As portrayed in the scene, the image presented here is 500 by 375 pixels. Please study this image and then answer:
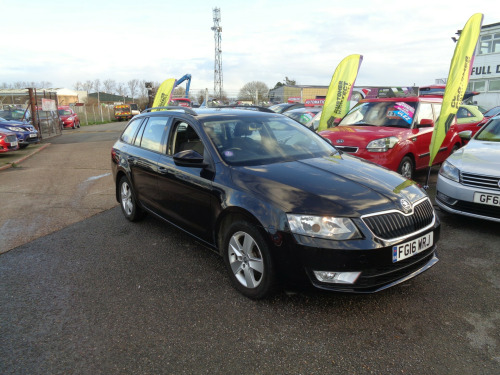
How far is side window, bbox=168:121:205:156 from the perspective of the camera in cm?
383

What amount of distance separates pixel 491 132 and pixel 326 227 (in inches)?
178

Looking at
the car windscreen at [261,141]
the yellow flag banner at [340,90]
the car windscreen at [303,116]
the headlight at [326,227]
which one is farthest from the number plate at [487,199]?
the car windscreen at [303,116]

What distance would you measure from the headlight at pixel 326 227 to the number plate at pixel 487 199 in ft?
8.29

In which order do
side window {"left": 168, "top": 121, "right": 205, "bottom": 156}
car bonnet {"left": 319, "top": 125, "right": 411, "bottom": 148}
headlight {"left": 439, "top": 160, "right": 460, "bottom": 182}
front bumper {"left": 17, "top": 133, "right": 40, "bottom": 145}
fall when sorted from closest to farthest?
side window {"left": 168, "top": 121, "right": 205, "bottom": 156} < headlight {"left": 439, "top": 160, "right": 460, "bottom": 182} < car bonnet {"left": 319, "top": 125, "right": 411, "bottom": 148} < front bumper {"left": 17, "top": 133, "right": 40, "bottom": 145}

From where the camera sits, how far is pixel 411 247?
287cm

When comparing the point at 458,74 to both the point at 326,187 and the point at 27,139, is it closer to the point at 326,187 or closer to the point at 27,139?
the point at 326,187

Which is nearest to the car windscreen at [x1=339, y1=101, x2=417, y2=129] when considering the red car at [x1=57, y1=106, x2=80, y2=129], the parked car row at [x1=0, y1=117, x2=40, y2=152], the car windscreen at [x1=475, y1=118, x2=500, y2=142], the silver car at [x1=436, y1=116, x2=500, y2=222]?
the car windscreen at [x1=475, y1=118, x2=500, y2=142]

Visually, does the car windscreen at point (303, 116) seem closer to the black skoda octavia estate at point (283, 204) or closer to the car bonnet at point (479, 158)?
the car bonnet at point (479, 158)

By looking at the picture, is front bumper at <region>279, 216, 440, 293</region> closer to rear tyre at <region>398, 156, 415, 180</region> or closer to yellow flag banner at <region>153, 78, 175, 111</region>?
rear tyre at <region>398, 156, 415, 180</region>

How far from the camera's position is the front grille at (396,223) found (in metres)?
2.73

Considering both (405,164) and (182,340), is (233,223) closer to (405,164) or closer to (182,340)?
(182,340)

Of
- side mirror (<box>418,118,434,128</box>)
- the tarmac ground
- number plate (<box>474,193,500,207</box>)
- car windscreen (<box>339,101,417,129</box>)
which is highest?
car windscreen (<box>339,101,417,129</box>)

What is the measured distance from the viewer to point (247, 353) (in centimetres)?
252

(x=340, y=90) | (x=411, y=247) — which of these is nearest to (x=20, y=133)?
(x=340, y=90)
